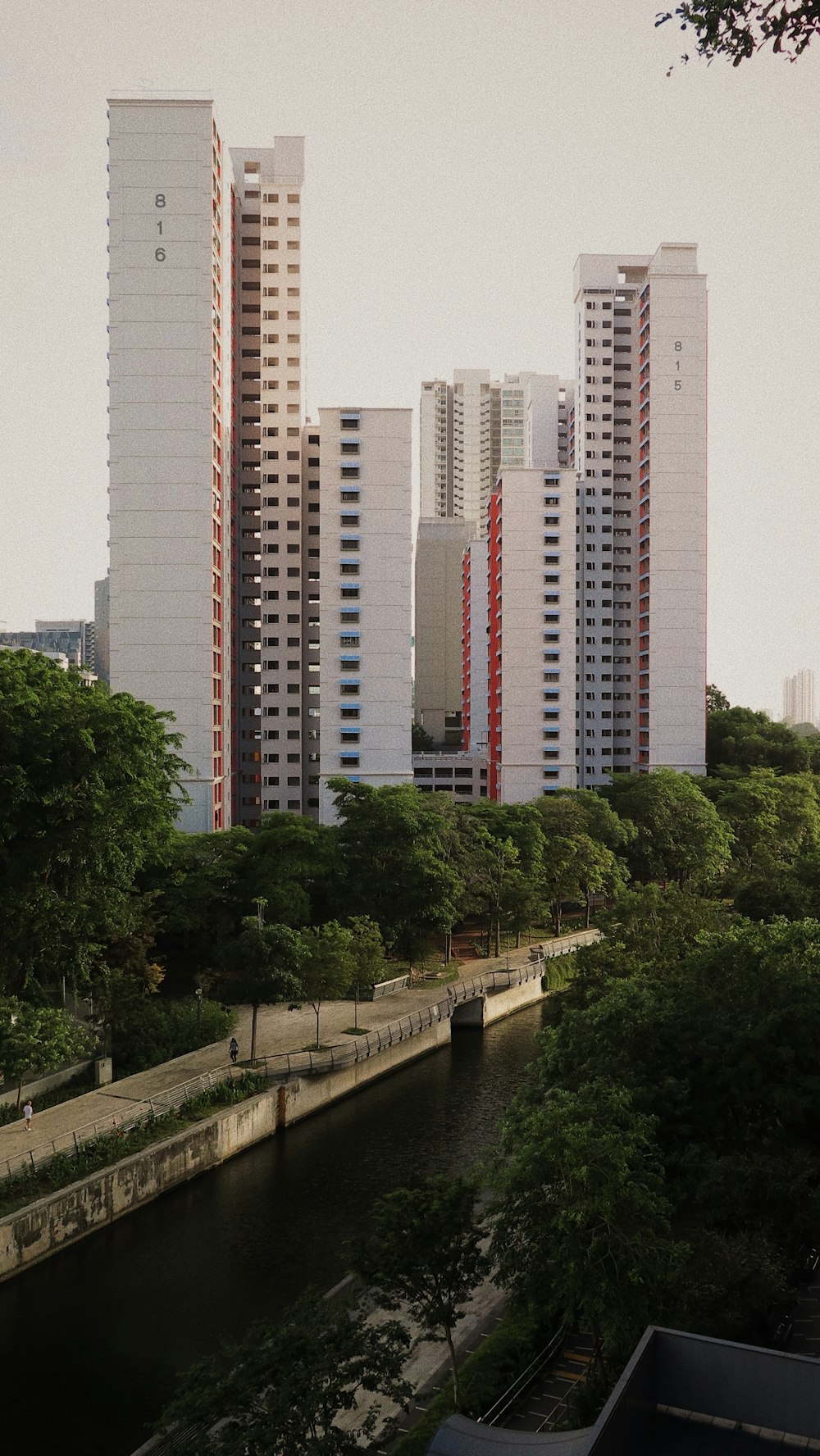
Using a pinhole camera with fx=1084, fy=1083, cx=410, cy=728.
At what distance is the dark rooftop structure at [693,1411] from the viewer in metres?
11.7

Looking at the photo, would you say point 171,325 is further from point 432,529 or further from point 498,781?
point 432,529

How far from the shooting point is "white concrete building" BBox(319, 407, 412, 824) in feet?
226

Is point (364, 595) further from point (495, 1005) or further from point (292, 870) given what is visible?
point (495, 1005)

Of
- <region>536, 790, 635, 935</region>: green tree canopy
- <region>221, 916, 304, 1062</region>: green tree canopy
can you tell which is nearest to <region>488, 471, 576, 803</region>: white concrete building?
<region>536, 790, 635, 935</region>: green tree canopy

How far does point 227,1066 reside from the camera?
34500 mm

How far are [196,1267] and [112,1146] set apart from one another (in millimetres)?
4280

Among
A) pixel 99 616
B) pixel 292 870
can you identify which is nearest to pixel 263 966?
pixel 292 870

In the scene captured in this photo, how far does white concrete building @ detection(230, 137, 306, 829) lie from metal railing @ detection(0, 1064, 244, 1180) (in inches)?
1649

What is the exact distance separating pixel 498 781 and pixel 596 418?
36985 millimetres

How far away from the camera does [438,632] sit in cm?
15650

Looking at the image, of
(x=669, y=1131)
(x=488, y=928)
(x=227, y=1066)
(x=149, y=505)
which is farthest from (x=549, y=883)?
(x=669, y=1131)

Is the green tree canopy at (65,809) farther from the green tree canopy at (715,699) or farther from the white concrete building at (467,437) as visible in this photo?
the white concrete building at (467,437)

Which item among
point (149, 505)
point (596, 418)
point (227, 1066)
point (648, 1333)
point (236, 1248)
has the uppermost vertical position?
point (596, 418)

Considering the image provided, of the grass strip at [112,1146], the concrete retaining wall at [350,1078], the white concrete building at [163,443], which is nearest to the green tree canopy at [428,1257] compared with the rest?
the grass strip at [112,1146]
